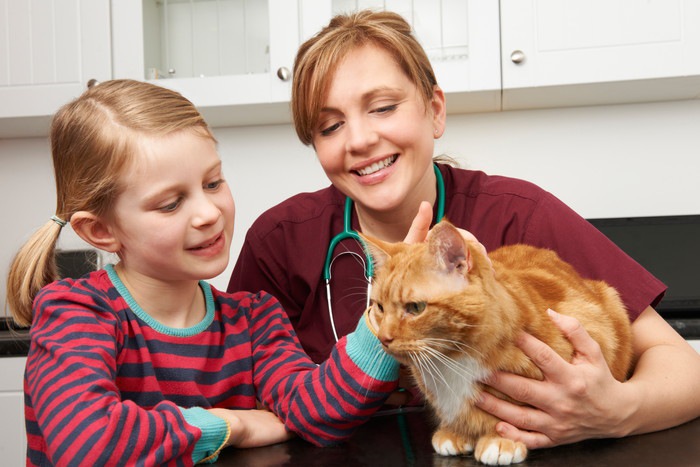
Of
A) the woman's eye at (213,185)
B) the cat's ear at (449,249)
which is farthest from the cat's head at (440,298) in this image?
the woman's eye at (213,185)

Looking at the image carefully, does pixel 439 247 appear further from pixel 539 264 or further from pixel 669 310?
pixel 669 310

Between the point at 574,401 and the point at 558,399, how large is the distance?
0.02 metres

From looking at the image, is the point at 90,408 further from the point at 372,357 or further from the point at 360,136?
the point at 360,136

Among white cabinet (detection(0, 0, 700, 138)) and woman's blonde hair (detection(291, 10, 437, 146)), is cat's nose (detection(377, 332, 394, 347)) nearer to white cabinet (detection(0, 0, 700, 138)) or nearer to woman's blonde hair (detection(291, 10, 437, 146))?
woman's blonde hair (detection(291, 10, 437, 146))

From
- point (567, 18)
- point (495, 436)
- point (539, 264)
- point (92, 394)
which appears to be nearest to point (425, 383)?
point (495, 436)

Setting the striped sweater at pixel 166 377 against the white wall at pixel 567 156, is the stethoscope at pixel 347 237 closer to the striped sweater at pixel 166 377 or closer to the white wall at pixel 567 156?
the striped sweater at pixel 166 377

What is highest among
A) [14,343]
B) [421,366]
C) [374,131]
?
[374,131]

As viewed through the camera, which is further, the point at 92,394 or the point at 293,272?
the point at 293,272

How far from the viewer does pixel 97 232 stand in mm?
1136

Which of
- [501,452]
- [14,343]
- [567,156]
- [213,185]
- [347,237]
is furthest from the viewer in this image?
[567,156]

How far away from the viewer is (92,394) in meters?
0.89

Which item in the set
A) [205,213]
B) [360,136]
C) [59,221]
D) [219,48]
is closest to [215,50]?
[219,48]

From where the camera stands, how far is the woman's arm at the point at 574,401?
36.5 inches

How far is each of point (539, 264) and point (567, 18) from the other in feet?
4.60
